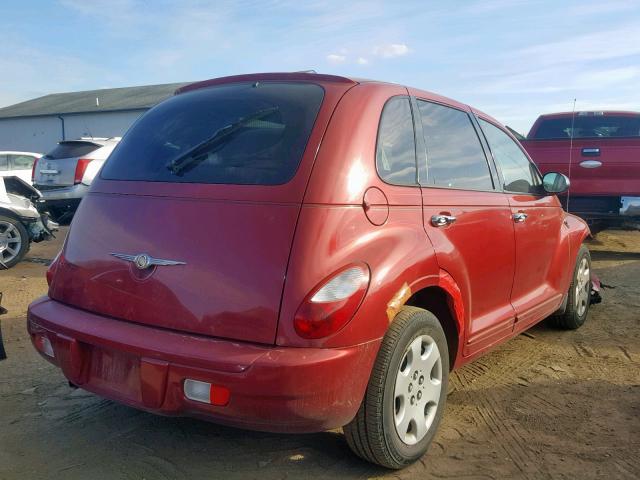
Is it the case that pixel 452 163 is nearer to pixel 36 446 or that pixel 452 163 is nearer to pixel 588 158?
pixel 36 446

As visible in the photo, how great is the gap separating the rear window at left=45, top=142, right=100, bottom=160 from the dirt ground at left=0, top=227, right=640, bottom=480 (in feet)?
23.0

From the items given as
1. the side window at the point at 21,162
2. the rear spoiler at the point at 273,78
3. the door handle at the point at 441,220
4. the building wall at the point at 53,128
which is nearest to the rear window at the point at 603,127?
the door handle at the point at 441,220

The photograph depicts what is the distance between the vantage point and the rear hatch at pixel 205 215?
2393mm

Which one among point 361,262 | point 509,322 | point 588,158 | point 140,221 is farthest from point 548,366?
point 588,158

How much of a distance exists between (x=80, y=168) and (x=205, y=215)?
8772 millimetres

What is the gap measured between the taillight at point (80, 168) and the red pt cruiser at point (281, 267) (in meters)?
7.76

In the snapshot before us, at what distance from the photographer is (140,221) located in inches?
105

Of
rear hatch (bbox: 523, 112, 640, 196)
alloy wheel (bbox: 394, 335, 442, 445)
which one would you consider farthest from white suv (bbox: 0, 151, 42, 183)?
alloy wheel (bbox: 394, 335, 442, 445)

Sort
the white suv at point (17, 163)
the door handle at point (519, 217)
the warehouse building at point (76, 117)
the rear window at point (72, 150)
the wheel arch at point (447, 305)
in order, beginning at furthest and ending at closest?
the warehouse building at point (76, 117)
the white suv at point (17, 163)
the rear window at point (72, 150)
the door handle at point (519, 217)
the wheel arch at point (447, 305)

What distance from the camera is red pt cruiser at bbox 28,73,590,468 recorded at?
2320 mm

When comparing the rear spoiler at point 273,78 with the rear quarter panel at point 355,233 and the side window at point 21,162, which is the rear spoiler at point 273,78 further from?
the side window at point 21,162

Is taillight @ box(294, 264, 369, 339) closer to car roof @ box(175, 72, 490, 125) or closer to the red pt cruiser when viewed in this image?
the red pt cruiser

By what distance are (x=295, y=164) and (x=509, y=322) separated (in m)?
1.87

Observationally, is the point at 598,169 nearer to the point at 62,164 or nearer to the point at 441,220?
the point at 441,220
